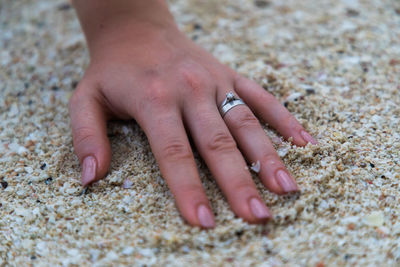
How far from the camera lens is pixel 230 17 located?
2.22m

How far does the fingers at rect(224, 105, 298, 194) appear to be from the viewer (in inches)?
47.4

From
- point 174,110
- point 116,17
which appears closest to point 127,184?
point 174,110

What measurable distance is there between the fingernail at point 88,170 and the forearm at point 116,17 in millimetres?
537

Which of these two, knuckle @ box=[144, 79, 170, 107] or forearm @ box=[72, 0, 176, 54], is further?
forearm @ box=[72, 0, 176, 54]

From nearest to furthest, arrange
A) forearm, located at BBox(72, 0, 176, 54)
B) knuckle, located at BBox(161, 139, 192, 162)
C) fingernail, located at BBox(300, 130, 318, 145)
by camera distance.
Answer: knuckle, located at BBox(161, 139, 192, 162)
fingernail, located at BBox(300, 130, 318, 145)
forearm, located at BBox(72, 0, 176, 54)

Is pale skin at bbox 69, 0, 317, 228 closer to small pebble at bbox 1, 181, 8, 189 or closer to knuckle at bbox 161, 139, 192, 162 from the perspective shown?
knuckle at bbox 161, 139, 192, 162

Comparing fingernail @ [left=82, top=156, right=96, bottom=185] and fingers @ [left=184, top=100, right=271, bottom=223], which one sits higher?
fingers @ [left=184, top=100, right=271, bottom=223]

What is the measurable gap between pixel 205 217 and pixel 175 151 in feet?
0.77

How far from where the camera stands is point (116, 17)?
160 centimetres

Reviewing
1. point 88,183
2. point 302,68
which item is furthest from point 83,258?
point 302,68

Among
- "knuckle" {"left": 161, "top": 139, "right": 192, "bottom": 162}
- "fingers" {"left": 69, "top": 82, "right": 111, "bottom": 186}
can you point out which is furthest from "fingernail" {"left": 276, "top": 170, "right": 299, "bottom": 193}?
"fingers" {"left": 69, "top": 82, "right": 111, "bottom": 186}

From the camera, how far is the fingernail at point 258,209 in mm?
1125

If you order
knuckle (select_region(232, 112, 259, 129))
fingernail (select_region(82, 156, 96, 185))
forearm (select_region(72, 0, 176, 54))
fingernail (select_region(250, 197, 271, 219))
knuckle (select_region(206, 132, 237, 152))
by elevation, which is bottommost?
fingernail (select_region(82, 156, 96, 185))

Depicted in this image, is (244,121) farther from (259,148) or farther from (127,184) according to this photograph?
(127,184)
